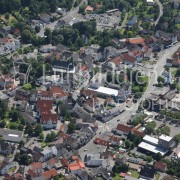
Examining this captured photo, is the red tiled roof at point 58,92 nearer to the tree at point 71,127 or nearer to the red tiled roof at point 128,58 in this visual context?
the tree at point 71,127

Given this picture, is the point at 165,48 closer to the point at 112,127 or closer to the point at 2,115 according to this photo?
the point at 112,127

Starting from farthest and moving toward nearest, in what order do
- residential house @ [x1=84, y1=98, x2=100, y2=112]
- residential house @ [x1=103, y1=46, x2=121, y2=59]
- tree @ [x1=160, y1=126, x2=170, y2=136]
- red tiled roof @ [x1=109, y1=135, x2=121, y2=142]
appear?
residential house @ [x1=103, y1=46, x2=121, y2=59]
residential house @ [x1=84, y1=98, x2=100, y2=112]
tree @ [x1=160, y1=126, x2=170, y2=136]
red tiled roof @ [x1=109, y1=135, x2=121, y2=142]

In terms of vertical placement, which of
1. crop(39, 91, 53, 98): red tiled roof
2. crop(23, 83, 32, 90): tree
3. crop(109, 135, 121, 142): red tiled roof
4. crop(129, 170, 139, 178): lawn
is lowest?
crop(129, 170, 139, 178): lawn

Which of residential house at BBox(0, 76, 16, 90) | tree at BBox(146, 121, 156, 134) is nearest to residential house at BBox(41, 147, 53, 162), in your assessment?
tree at BBox(146, 121, 156, 134)

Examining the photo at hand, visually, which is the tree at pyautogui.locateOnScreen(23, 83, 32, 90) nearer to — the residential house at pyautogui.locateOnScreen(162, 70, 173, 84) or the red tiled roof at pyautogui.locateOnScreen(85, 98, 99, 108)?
the red tiled roof at pyautogui.locateOnScreen(85, 98, 99, 108)

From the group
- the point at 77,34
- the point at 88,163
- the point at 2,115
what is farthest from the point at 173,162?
the point at 77,34

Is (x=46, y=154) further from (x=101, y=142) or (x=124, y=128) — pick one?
(x=124, y=128)
